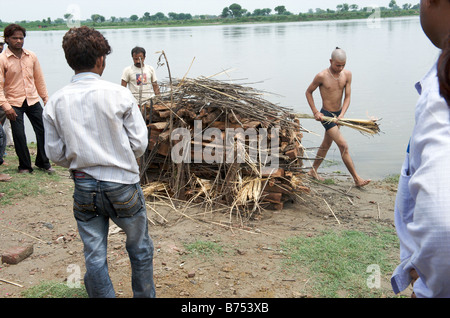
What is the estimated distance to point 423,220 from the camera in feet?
4.08

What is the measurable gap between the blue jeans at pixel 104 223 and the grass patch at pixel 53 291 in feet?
2.38

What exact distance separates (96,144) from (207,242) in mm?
1999

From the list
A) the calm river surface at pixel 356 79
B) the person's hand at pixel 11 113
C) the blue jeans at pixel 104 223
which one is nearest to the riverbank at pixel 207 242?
the blue jeans at pixel 104 223

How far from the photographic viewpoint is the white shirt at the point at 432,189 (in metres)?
1.20

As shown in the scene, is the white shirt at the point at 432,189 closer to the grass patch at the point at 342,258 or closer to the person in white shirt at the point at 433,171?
the person in white shirt at the point at 433,171

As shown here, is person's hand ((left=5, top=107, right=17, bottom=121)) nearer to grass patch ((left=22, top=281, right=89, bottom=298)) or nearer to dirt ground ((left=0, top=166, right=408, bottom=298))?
dirt ground ((left=0, top=166, right=408, bottom=298))

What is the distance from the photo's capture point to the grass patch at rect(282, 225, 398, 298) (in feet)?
11.7

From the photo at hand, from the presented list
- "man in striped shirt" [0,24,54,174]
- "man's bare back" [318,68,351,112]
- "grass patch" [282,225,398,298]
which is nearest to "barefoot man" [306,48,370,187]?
"man's bare back" [318,68,351,112]

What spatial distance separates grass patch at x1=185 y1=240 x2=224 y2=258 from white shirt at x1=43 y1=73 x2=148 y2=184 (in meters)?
1.62

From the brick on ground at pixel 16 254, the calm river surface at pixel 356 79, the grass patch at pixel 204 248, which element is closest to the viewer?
the brick on ground at pixel 16 254

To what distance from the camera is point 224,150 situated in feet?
17.4

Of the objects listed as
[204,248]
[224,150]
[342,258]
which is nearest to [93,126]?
[204,248]
